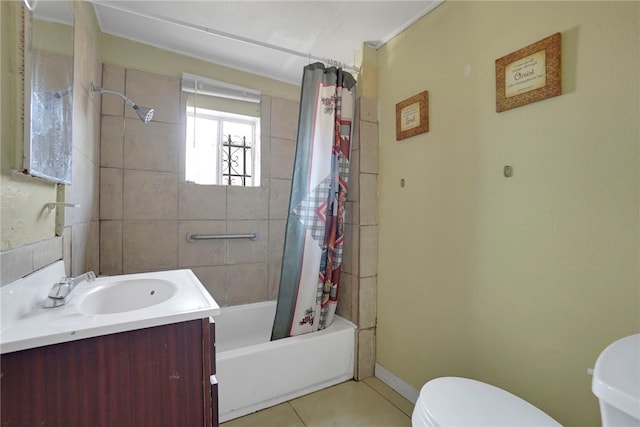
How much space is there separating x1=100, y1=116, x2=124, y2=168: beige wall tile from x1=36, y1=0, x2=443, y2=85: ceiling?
59cm

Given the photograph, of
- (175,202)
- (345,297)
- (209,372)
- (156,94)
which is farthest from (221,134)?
(209,372)

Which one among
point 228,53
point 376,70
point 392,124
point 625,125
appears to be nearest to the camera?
point 625,125

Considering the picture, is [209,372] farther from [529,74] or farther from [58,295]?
[529,74]

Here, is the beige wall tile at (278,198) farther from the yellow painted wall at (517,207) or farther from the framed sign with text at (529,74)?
the framed sign with text at (529,74)

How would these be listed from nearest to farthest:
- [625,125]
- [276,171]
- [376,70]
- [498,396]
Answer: [625,125] < [498,396] < [376,70] < [276,171]

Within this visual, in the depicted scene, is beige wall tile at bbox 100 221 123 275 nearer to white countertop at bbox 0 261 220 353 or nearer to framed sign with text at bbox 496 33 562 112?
white countertop at bbox 0 261 220 353

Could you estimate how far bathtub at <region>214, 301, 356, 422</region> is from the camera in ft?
4.90

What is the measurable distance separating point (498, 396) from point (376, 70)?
1876 mm

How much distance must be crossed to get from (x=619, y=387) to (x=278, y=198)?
7.11 feet

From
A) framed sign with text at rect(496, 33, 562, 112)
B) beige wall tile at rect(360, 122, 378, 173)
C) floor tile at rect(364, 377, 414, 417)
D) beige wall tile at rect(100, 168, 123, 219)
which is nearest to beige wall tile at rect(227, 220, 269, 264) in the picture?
beige wall tile at rect(100, 168, 123, 219)

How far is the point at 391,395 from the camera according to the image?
1725mm

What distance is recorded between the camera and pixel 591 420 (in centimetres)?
99

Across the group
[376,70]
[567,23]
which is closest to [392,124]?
[376,70]

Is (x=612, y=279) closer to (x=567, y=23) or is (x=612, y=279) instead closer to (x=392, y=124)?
(x=567, y=23)
